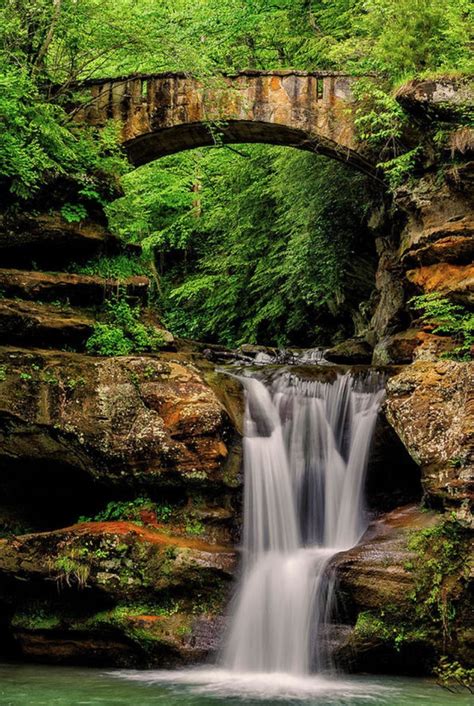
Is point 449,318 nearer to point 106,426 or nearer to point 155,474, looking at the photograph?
point 155,474

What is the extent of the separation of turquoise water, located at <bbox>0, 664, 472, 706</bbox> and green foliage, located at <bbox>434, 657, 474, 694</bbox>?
0.11 metres

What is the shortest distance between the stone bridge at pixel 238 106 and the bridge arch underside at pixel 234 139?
3 cm

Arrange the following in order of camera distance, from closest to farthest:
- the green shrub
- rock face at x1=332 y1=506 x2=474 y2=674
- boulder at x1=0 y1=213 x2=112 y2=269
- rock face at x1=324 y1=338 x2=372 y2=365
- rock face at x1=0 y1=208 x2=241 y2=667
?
rock face at x1=332 y1=506 x2=474 y2=674 < rock face at x1=0 y1=208 x2=241 y2=667 < boulder at x1=0 y1=213 x2=112 y2=269 < the green shrub < rock face at x1=324 y1=338 x2=372 y2=365

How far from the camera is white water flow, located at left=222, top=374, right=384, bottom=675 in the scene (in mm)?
8484

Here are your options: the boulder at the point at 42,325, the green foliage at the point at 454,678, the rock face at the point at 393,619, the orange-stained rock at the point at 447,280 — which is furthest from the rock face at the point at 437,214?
the boulder at the point at 42,325

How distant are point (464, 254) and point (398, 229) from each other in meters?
3.17

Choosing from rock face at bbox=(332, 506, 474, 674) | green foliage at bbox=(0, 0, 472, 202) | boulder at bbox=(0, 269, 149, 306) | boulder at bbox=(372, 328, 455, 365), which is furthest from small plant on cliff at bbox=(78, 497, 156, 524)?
green foliage at bbox=(0, 0, 472, 202)

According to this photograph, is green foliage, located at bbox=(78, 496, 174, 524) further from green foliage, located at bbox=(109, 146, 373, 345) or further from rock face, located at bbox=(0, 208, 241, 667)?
green foliage, located at bbox=(109, 146, 373, 345)

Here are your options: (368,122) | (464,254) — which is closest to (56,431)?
(464,254)

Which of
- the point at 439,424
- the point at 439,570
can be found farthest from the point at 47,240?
the point at 439,570

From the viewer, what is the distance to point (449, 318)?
36.5 ft

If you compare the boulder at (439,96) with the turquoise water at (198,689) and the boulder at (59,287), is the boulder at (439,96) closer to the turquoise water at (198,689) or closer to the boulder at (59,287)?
Result: the boulder at (59,287)

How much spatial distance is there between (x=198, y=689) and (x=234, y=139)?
1036 centimetres

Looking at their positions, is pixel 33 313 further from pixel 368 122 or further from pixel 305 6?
pixel 305 6
